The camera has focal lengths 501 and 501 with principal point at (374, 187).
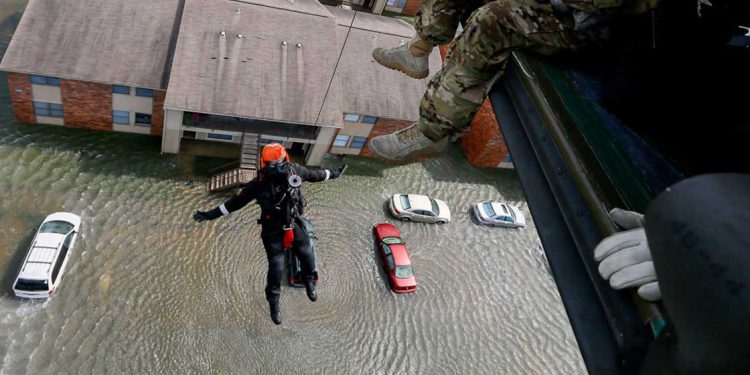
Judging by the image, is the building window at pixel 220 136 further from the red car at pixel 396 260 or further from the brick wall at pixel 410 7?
the brick wall at pixel 410 7

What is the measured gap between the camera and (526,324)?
21.1 meters

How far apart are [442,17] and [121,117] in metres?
17.2

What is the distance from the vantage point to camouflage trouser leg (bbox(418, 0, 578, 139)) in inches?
204

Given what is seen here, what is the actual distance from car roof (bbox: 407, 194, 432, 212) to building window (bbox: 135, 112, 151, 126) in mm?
11539

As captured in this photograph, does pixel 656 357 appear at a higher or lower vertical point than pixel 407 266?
higher

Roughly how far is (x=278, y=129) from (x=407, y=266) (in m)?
7.82

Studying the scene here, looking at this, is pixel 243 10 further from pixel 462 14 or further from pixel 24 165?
pixel 462 14

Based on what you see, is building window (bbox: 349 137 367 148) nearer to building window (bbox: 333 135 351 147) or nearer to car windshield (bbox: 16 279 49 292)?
building window (bbox: 333 135 351 147)

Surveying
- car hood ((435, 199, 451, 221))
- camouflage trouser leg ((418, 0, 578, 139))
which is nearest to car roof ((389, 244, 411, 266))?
car hood ((435, 199, 451, 221))

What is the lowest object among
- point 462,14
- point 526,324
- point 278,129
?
point 526,324

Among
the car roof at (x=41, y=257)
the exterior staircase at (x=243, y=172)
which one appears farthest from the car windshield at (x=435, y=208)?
the car roof at (x=41, y=257)

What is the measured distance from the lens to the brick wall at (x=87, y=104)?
1894 cm

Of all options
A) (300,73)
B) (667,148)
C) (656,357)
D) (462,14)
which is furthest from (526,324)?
(656,357)

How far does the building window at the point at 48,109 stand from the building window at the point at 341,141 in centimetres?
1108
